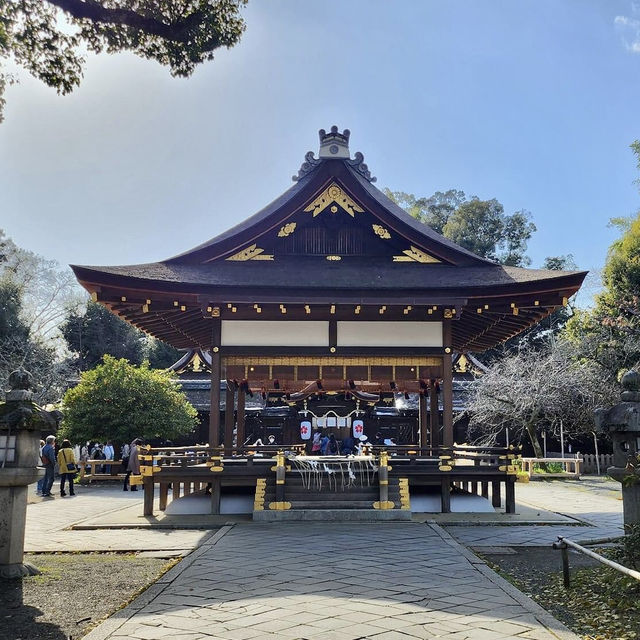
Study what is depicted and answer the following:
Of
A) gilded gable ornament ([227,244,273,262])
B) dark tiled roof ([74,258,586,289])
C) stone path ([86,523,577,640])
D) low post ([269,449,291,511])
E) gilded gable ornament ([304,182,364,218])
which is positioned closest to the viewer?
stone path ([86,523,577,640])

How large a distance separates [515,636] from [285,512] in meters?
7.38

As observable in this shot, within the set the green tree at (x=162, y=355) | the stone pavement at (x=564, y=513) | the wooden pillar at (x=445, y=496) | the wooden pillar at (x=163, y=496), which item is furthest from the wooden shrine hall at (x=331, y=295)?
the green tree at (x=162, y=355)

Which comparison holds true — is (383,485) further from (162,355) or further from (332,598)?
(162,355)

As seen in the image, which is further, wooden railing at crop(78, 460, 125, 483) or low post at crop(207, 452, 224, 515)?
wooden railing at crop(78, 460, 125, 483)

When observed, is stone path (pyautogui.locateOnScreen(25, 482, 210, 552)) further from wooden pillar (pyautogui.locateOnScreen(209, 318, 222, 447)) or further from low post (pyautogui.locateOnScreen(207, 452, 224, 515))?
wooden pillar (pyautogui.locateOnScreen(209, 318, 222, 447))

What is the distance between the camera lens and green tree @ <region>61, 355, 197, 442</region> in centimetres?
2130

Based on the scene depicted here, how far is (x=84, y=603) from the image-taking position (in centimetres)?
600

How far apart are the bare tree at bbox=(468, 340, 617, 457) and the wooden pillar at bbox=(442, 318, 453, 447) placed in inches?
548

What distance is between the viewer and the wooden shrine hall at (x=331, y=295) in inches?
501

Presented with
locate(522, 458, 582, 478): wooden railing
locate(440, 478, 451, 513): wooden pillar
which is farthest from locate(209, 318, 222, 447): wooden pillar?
locate(522, 458, 582, 478): wooden railing

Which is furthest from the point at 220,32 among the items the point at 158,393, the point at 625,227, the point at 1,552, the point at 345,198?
the point at 625,227

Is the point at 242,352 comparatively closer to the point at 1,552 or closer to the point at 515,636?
the point at 1,552

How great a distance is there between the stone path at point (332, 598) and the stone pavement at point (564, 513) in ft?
5.04

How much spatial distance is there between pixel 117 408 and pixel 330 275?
11376 mm
